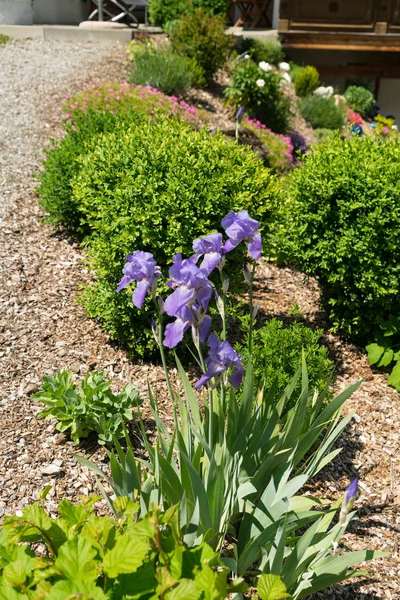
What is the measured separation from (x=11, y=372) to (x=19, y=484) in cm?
95

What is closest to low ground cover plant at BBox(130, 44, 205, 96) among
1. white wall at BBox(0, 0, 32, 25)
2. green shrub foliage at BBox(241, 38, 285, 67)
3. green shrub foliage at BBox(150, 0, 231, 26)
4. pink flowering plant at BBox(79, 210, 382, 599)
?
green shrub foliage at BBox(241, 38, 285, 67)

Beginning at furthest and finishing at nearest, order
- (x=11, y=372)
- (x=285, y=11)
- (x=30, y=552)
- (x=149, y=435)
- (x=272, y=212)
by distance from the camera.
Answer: (x=285, y=11) → (x=272, y=212) → (x=11, y=372) → (x=149, y=435) → (x=30, y=552)

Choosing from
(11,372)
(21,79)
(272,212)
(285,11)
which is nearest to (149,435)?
(11,372)

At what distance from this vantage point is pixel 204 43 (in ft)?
36.2

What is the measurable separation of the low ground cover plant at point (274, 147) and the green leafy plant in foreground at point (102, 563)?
7101 mm

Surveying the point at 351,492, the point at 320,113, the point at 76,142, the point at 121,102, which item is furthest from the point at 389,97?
the point at 351,492

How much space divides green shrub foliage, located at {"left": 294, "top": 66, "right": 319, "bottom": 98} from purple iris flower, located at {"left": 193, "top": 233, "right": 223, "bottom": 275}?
11.7 metres

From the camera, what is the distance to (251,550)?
2330 mm

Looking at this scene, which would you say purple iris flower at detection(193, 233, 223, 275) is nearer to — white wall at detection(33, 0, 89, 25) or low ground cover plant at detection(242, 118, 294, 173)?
low ground cover plant at detection(242, 118, 294, 173)

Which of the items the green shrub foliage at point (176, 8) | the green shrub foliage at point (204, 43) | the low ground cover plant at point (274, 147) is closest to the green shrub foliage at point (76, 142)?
the low ground cover plant at point (274, 147)

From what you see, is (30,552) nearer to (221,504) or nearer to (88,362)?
(221,504)

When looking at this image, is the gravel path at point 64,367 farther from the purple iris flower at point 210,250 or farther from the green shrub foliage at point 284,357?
the purple iris flower at point 210,250

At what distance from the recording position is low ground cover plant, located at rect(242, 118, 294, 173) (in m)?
8.60

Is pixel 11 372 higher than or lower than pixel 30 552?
lower
